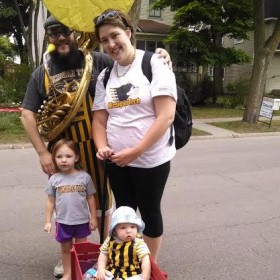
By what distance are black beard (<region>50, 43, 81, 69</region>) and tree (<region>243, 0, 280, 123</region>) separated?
11157 millimetres

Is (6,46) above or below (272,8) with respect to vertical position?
below

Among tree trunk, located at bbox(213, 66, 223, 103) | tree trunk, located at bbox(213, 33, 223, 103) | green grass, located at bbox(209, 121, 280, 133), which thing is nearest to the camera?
green grass, located at bbox(209, 121, 280, 133)

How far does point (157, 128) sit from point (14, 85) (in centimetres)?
1421

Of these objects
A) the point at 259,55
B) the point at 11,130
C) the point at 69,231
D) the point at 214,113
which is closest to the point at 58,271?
the point at 69,231

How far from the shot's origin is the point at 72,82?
2930mm

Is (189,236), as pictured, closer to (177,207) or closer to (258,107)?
(177,207)

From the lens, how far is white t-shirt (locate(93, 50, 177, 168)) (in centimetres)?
253

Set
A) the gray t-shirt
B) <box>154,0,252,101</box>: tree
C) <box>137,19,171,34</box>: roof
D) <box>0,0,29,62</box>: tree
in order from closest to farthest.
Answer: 1. the gray t-shirt
2. <box>154,0,252,101</box>: tree
3. <box>137,19,171,34</box>: roof
4. <box>0,0,29,62</box>: tree

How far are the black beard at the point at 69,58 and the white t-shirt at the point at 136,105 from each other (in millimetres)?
401

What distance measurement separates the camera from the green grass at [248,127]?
12586 mm

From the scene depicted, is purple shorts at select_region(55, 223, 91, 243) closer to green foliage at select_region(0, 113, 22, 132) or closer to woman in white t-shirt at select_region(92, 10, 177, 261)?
woman in white t-shirt at select_region(92, 10, 177, 261)

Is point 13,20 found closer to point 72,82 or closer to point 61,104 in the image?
point 72,82

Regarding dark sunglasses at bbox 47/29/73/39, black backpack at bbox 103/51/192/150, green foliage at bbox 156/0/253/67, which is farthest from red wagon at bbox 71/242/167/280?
green foliage at bbox 156/0/253/67

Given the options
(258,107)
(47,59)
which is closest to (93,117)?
(47,59)
